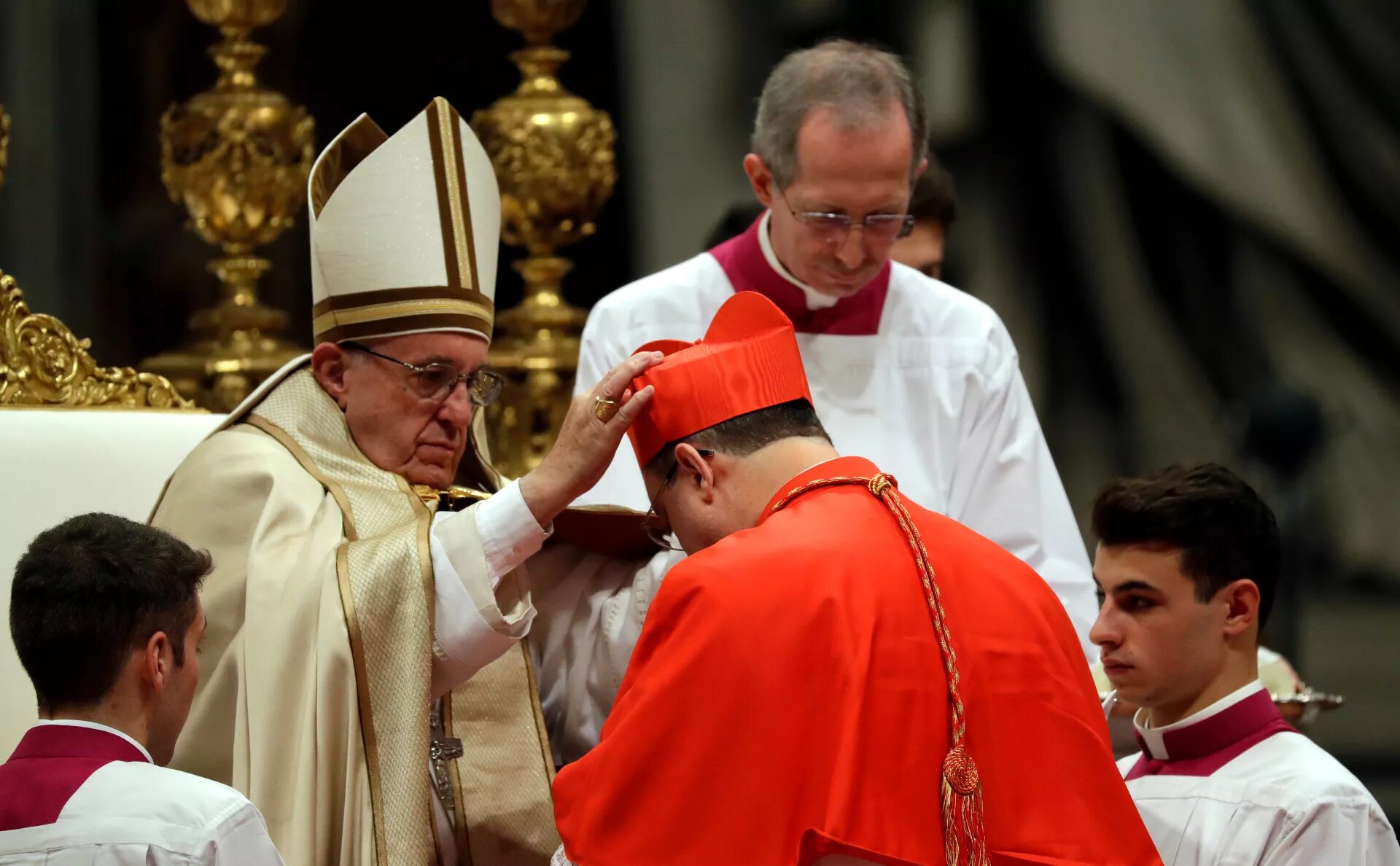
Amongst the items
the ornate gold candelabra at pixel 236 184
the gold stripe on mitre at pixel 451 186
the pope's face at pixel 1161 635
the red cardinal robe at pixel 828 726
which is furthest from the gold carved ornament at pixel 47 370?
the pope's face at pixel 1161 635

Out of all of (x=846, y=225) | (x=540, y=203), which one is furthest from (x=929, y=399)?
(x=540, y=203)

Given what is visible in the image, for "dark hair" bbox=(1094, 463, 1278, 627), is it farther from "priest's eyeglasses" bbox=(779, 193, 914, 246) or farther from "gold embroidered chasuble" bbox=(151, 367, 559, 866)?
"gold embroidered chasuble" bbox=(151, 367, 559, 866)

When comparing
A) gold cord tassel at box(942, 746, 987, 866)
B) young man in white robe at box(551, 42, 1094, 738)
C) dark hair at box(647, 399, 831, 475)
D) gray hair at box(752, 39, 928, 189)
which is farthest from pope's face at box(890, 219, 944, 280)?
gold cord tassel at box(942, 746, 987, 866)

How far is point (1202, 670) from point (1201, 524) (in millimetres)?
235

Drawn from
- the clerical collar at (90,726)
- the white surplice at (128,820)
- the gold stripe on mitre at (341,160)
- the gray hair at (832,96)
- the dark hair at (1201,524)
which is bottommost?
the white surplice at (128,820)

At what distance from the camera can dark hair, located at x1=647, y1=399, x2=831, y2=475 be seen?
8.92 feet

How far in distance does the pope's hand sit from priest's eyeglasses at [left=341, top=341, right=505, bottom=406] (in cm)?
35

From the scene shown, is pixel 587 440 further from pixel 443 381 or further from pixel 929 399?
pixel 929 399

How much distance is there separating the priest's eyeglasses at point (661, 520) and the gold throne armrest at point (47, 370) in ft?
4.43

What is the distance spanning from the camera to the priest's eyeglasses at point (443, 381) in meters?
3.33

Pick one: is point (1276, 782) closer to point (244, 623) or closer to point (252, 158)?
point (244, 623)

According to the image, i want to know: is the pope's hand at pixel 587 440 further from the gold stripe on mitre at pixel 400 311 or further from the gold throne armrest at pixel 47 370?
the gold throne armrest at pixel 47 370

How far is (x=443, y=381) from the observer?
11.0 ft

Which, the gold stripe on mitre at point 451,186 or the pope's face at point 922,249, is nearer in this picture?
the gold stripe on mitre at point 451,186
